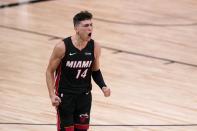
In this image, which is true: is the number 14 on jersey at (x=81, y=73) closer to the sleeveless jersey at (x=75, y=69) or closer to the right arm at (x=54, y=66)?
the sleeveless jersey at (x=75, y=69)

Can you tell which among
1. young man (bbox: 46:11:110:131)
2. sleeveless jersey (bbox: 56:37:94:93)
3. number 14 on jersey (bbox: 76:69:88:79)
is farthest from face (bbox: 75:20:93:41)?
number 14 on jersey (bbox: 76:69:88:79)

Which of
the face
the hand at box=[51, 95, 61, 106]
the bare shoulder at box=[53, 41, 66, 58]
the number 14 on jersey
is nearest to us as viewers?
the face

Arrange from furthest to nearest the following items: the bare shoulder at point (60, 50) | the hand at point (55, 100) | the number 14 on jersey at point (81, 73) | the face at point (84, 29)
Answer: the number 14 on jersey at point (81, 73), the bare shoulder at point (60, 50), the hand at point (55, 100), the face at point (84, 29)

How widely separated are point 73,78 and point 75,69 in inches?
5.3

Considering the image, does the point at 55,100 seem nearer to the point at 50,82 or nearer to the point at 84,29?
the point at 50,82

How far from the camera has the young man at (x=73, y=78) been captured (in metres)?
8.29

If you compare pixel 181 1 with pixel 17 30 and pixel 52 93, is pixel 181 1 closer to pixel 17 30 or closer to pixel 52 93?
pixel 17 30

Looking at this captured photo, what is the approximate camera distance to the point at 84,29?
8062 millimetres

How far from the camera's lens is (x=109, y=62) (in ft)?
46.9

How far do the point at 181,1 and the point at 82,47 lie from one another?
1232cm

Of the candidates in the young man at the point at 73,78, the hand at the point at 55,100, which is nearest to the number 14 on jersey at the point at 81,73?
the young man at the point at 73,78

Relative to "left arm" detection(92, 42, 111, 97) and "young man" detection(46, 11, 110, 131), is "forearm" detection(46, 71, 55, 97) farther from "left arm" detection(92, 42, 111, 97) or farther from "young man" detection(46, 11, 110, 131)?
"left arm" detection(92, 42, 111, 97)

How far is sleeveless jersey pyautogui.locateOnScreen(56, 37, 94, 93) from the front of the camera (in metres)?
8.30

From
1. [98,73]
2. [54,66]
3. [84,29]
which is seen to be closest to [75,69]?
[54,66]
